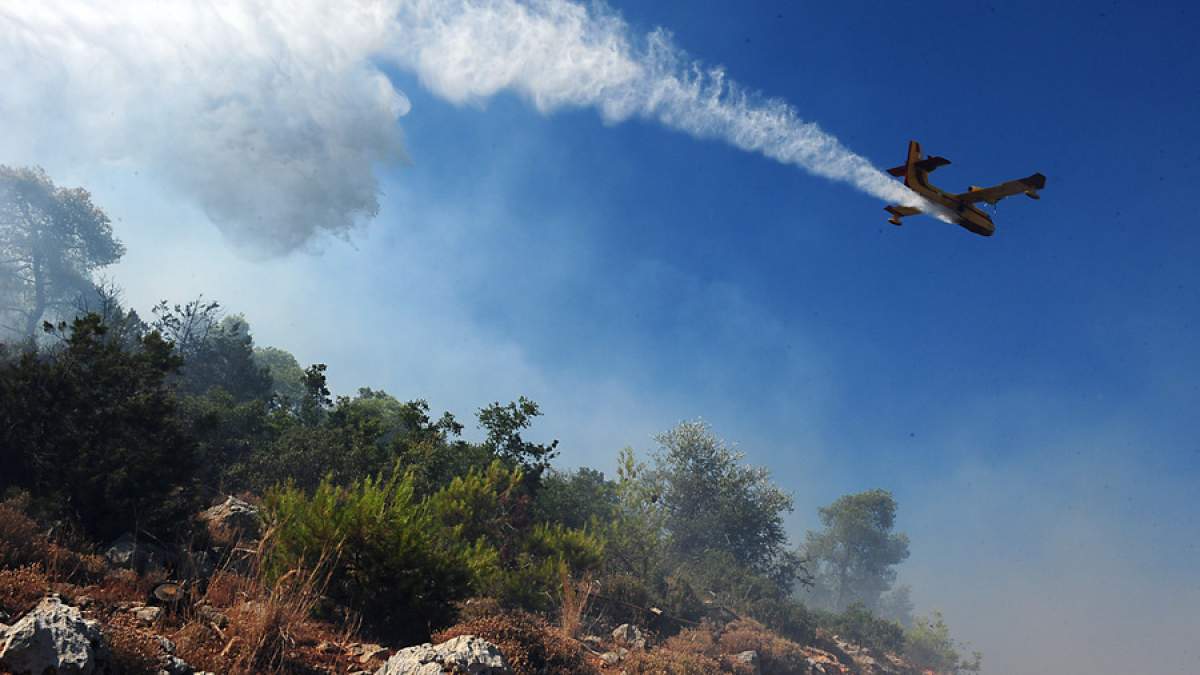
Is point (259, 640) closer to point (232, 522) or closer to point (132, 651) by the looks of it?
point (132, 651)

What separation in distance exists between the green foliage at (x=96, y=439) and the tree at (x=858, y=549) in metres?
105

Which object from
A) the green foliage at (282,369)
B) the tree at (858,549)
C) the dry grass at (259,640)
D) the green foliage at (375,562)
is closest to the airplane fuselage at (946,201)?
the green foliage at (375,562)

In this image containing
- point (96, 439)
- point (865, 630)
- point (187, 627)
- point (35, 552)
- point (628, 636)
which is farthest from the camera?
point (865, 630)

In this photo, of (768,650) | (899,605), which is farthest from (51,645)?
(899,605)

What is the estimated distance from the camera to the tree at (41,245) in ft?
259

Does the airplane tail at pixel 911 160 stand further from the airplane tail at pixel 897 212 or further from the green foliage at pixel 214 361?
the green foliage at pixel 214 361

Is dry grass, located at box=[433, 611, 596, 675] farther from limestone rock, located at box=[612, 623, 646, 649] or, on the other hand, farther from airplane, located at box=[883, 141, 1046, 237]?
airplane, located at box=[883, 141, 1046, 237]

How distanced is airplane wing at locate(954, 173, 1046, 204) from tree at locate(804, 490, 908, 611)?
9886cm

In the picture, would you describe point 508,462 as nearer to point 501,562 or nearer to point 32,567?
point 501,562

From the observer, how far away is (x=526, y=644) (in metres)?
9.26

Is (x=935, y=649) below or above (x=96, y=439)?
above

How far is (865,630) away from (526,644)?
38.9 meters

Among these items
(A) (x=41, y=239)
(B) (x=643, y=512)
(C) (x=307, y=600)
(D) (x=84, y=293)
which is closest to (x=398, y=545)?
(C) (x=307, y=600)

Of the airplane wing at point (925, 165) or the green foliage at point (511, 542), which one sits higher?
the airplane wing at point (925, 165)
